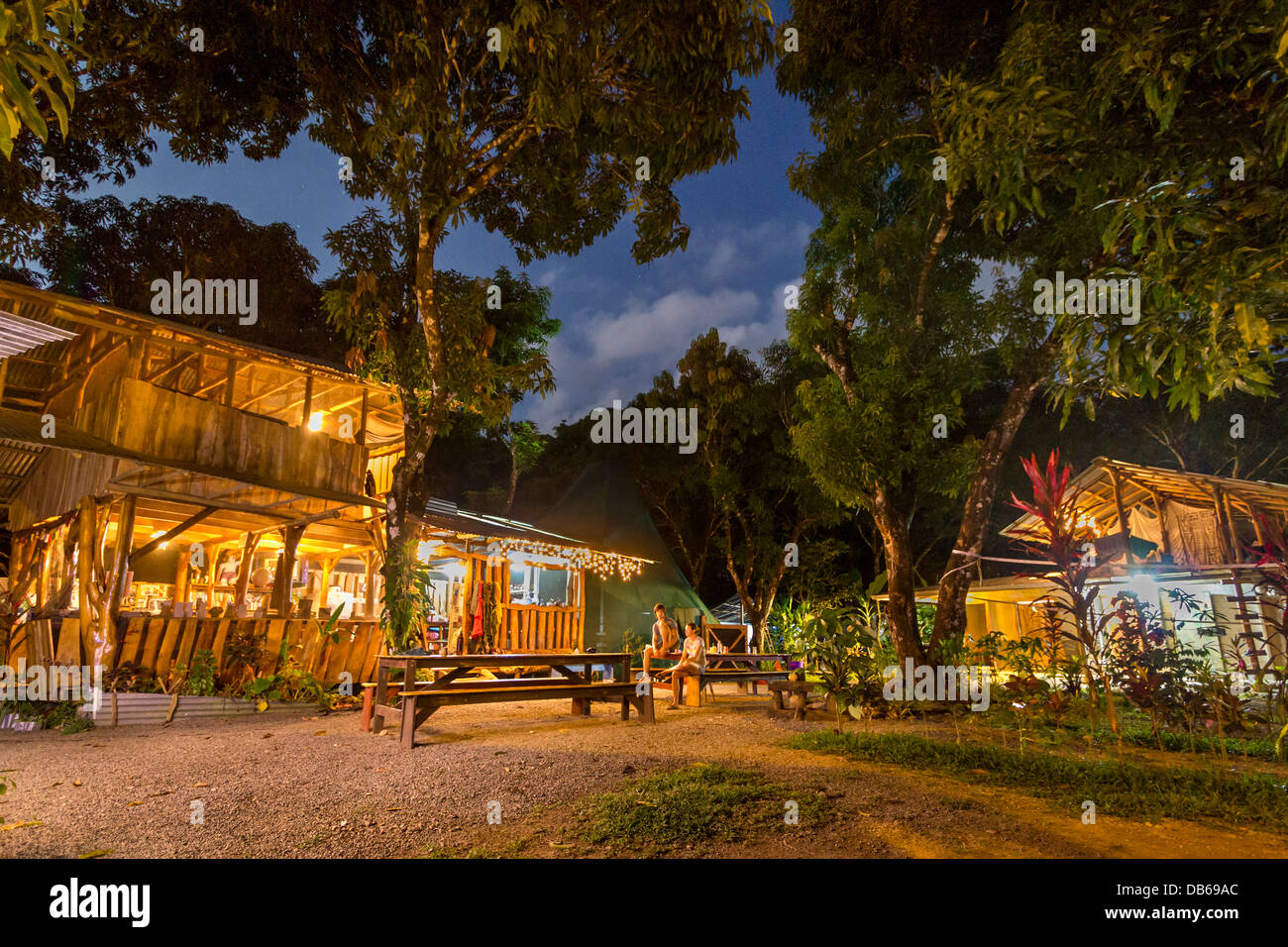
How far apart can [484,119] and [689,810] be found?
966 centimetres

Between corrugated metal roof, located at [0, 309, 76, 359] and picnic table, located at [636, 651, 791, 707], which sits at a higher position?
corrugated metal roof, located at [0, 309, 76, 359]

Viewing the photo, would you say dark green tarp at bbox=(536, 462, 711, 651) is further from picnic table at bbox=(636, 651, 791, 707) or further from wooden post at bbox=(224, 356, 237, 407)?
wooden post at bbox=(224, 356, 237, 407)

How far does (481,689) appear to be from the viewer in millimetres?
6531

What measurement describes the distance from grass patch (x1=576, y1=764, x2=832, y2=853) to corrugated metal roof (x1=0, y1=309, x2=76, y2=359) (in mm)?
5828

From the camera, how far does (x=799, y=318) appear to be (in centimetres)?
1091

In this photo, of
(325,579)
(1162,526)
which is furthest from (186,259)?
(1162,526)

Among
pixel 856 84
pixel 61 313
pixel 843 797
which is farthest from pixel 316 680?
pixel 856 84

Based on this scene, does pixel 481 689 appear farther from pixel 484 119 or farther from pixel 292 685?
pixel 484 119

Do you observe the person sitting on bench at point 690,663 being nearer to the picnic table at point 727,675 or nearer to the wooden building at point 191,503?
the picnic table at point 727,675

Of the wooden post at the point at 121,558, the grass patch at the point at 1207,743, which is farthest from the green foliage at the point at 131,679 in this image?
the grass patch at the point at 1207,743

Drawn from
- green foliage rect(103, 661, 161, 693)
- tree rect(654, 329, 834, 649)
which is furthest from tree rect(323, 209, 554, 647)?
tree rect(654, 329, 834, 649)

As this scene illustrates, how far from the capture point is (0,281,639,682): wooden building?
827 centimetres
